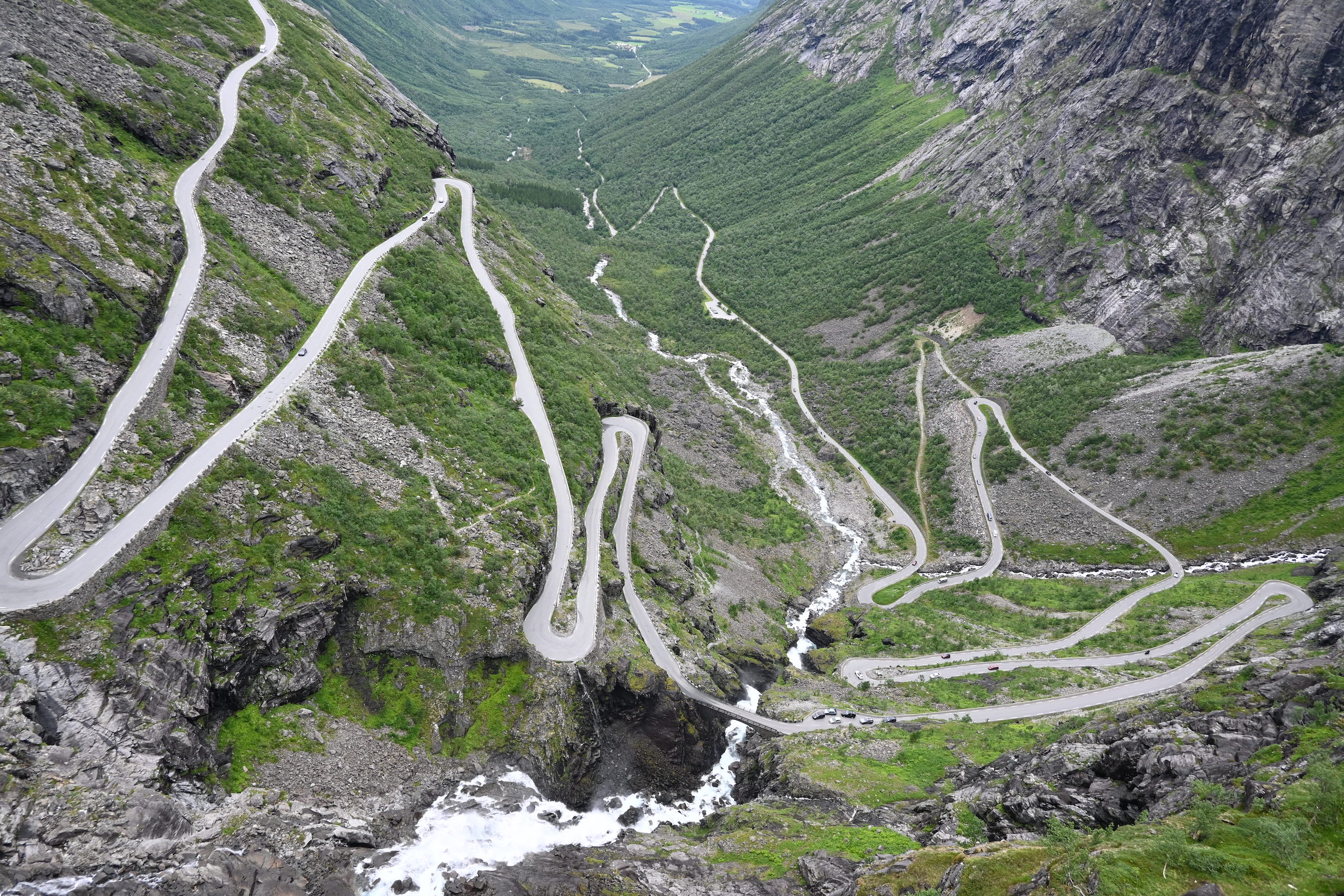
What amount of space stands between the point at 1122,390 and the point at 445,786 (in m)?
103

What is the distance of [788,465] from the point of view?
106 metres

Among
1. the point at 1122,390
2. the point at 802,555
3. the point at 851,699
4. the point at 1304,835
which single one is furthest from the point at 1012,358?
the point at 1304,835

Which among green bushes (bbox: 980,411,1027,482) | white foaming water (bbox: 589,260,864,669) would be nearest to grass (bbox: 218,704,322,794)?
white foaming water (bbox: 589,260,864,669)

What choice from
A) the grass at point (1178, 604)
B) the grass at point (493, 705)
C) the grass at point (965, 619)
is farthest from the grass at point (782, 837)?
the grass at point (1178, 604)

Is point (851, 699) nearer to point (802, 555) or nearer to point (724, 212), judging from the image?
point (802, 555)

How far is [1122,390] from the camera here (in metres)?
96.2

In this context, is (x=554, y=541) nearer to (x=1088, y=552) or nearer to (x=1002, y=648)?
(x=1002, y=648)

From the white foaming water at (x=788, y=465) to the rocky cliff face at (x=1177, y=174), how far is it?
53029mm

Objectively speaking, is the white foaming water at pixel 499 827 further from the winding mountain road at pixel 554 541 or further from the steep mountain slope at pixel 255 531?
the winding mountain road at pixel 554 541

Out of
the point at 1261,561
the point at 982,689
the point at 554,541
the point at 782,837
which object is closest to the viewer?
the point at 782,837

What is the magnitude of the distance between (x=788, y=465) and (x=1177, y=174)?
83.9 meters

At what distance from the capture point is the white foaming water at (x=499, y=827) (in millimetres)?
33250

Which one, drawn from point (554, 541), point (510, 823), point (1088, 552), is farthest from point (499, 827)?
point (1088, 552)

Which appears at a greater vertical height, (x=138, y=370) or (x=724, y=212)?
(x=724, y=212)
